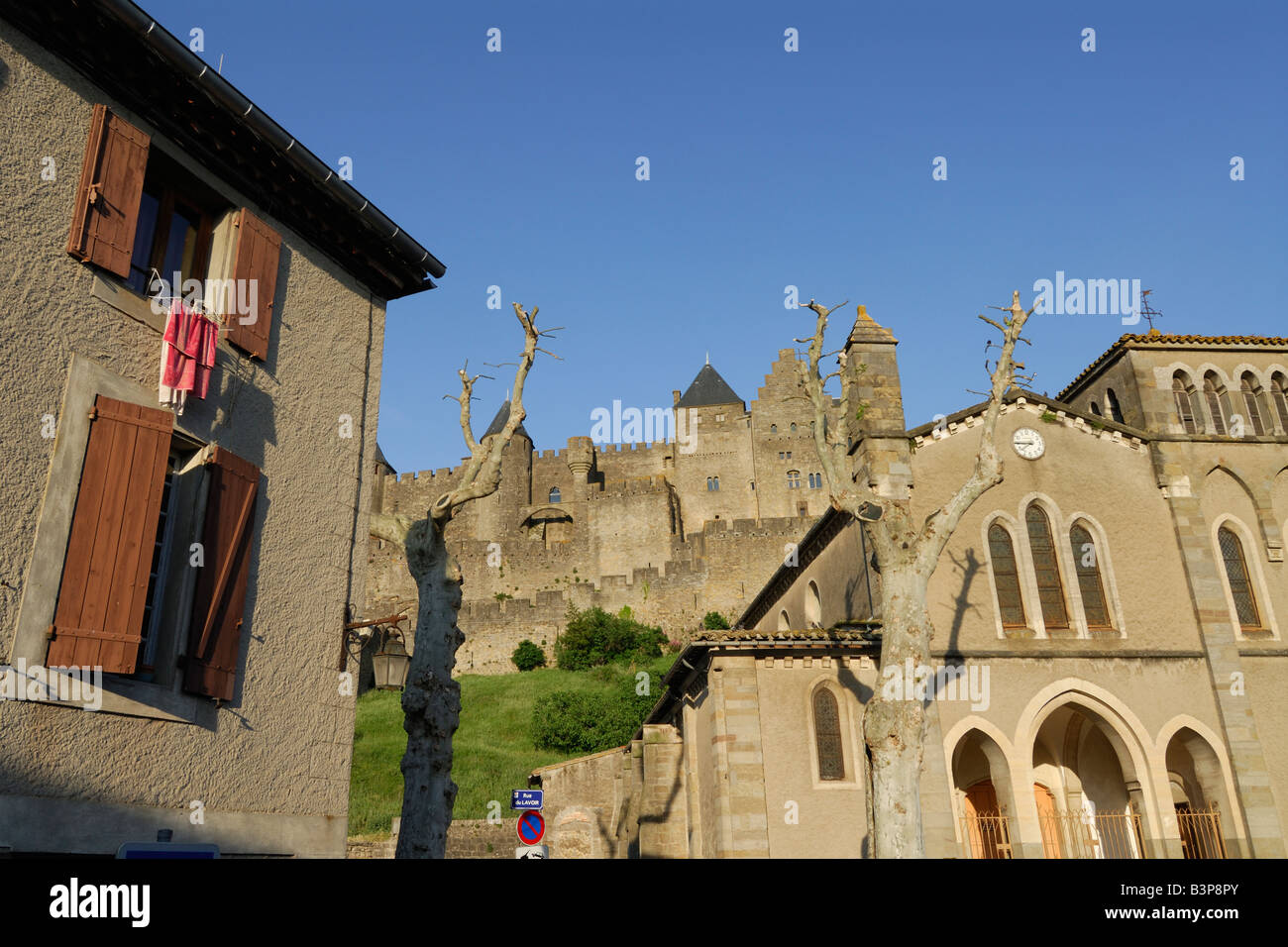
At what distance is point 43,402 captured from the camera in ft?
22.8

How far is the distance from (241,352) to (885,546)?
25.0 feet

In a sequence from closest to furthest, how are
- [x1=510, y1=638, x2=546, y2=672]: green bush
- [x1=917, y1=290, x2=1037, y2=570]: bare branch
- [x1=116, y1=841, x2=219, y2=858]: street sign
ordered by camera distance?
[x1=116, y1=841, x2=219, y2=858]: street sign → [x1=917, y1=290, x2=1037, y2=570]: bare branch → [x1=510, y1=638, x2=546, y2=672]: green bush

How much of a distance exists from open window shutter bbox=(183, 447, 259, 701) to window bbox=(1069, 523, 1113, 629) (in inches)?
540

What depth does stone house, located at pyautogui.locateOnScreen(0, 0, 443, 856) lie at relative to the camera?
6.69 metres

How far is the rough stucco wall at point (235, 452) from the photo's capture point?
668cm

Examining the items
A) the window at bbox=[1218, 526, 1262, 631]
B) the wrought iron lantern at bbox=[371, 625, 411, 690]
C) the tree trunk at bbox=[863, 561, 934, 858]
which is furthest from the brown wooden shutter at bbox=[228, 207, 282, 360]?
the window at bbox=[1218, 526, 1262, 631]

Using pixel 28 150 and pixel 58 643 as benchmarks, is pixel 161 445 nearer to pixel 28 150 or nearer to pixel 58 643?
pixel 58 643

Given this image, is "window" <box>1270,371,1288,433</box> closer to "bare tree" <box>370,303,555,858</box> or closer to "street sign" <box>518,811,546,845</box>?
"bare tree" <box>370,303,555,858</box>

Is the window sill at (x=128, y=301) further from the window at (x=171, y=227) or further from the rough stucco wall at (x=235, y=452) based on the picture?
the window at (x=171, y=227)

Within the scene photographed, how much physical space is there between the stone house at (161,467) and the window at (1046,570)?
38.9 ft

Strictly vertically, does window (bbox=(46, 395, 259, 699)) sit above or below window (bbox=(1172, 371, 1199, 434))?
below

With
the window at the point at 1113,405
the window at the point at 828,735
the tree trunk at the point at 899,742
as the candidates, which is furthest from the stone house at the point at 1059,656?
the tree trunk at the point at 899,742

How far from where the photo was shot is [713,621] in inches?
1848

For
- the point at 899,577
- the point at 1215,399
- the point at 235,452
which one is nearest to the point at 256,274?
the point at 235,452
